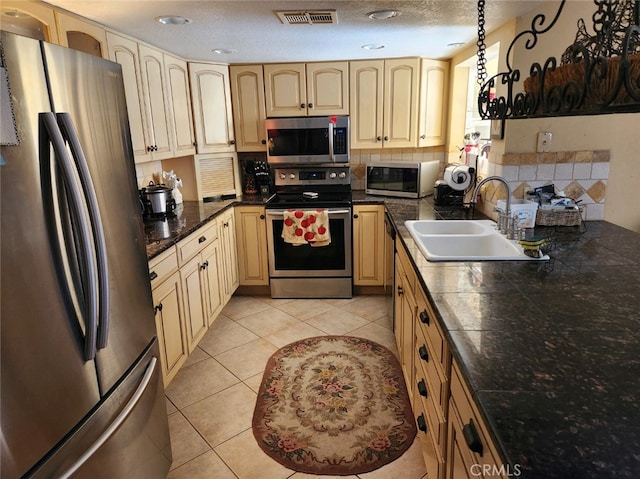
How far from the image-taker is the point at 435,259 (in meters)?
1.87

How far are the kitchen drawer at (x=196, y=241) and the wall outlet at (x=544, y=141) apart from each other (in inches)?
88.0

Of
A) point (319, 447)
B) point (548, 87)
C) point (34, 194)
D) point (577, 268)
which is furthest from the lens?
point (319, 447)

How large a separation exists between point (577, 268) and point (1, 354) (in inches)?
77.5

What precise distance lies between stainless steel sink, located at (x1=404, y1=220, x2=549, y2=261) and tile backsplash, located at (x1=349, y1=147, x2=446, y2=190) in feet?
5.11

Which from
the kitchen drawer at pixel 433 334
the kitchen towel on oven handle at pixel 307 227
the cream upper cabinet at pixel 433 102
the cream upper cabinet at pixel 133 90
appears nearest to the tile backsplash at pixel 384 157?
the cream upper cabinet at pixel 433 102

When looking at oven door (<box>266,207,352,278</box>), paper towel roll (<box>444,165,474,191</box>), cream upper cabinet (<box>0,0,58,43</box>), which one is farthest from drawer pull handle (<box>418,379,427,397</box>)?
cream upper cabinet (<box>0,0,58,43</box>)

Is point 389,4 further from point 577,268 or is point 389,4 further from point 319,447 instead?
point 319,447

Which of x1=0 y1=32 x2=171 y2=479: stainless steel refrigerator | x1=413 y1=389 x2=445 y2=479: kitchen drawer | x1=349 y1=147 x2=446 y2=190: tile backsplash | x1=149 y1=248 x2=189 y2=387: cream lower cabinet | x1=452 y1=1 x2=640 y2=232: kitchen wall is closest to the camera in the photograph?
x1=0 y1=32 x2=171 y2=479: stainless steel refrigerator

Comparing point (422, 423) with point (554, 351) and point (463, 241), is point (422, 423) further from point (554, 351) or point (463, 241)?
point (463, 241)

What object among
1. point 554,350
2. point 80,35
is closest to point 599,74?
point 554,350

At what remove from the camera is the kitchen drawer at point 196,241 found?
253 cm

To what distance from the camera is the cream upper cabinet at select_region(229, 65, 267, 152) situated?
12.3ft

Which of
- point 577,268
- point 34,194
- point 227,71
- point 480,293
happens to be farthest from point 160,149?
point 577,268

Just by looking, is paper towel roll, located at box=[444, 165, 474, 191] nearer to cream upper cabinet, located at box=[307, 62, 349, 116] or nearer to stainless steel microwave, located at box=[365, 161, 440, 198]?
stainless steel microwave, located at box=[365, 161, 440, 198]
